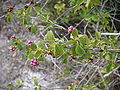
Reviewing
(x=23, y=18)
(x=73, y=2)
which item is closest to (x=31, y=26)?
(x=23, y=18)

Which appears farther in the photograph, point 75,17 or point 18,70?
point 18,70

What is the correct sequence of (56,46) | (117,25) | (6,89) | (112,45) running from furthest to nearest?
1. (6,89)
2. (117,25)
3. (112,45)
4. (56,46)

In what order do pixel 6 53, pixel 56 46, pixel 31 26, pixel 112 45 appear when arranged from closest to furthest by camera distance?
pixel 56 46, pixel 112 45, pixel 31 26, pixel 6 53

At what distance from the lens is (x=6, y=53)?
2734 mm

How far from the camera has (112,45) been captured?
1.03 meters

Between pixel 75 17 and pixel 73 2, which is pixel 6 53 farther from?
pixel 73 2

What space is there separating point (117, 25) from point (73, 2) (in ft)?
2.59

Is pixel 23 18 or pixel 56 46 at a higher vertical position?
pixel 23 18

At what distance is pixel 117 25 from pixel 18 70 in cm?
131

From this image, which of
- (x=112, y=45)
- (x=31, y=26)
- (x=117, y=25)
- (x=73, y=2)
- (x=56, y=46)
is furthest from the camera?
(x=117, y=25)

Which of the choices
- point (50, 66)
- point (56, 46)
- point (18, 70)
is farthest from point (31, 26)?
point (18, 70)

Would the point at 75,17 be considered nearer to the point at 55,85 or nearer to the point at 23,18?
the point at 55,85

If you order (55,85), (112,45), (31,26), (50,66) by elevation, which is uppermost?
(31,26)

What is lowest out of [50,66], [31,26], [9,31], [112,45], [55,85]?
[55,85]
